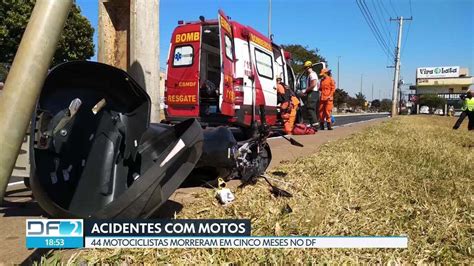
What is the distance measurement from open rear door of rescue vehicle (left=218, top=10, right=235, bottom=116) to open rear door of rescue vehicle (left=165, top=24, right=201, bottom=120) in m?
0.80

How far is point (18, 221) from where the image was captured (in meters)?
3.46

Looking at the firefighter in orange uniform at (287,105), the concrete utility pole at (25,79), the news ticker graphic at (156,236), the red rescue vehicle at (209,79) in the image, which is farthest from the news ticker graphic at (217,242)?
the firefighter in orange uniform at (287,105)

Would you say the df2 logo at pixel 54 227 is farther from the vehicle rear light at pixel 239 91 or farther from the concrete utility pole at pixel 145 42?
the vehicle rear light at pixel 239 91

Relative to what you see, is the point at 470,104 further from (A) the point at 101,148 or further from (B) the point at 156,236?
(B) the point at 156,236

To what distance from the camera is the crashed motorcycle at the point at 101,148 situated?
2.54 metres

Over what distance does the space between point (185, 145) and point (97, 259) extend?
0.94 m

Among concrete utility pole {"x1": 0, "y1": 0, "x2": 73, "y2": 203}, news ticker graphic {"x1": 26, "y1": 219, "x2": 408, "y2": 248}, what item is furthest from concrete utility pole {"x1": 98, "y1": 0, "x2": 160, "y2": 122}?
concrete utility pole {"x1": 0, "y1": 0, "x2": 73, "y2": 203}

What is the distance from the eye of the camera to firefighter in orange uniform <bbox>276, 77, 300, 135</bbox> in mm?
11547

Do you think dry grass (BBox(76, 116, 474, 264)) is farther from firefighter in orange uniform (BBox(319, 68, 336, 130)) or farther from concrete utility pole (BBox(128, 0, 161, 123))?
firefighter in orange uniform (BBox(319, 68, 336, 130))

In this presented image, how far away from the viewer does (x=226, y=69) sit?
965cm

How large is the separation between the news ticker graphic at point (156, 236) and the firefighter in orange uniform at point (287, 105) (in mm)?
8588

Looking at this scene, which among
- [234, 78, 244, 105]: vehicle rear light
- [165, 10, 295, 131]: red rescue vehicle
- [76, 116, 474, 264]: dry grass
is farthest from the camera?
[234, 78, 244, 105]: vehicle rear light

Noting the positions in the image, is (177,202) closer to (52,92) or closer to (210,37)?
(52,92)

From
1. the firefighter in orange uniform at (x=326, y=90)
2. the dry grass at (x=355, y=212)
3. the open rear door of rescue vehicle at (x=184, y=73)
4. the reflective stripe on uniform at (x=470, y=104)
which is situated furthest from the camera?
the reflective stripe on uniform at (x=470, y=104)
